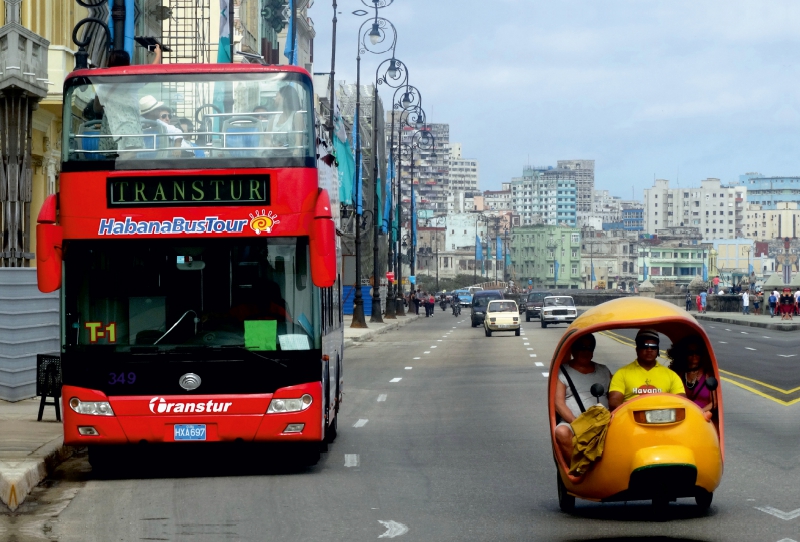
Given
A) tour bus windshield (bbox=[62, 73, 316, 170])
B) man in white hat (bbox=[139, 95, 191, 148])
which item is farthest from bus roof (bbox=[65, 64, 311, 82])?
man in white hat (bbox=[139, 95, 191, 148])

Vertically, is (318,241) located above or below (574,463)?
above

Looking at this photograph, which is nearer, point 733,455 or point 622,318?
point 622,318

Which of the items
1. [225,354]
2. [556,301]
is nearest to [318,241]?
[225,354]

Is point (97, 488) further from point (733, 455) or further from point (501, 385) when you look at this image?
point (501, 385)

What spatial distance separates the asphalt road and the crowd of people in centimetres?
82

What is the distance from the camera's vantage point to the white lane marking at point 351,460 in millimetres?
13625

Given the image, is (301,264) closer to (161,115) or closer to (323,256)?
(323,256)

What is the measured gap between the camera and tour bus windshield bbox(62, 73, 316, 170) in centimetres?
1273

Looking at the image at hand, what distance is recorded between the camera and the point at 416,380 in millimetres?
27125

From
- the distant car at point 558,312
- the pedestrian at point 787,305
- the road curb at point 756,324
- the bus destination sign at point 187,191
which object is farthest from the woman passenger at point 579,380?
Result: the pedestrian at point 787,305

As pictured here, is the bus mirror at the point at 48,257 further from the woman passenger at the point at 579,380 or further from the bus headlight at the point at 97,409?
the woman passenger at the point at 579,380

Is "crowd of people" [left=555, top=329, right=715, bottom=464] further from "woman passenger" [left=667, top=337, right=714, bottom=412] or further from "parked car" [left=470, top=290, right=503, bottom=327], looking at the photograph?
"parked car" [left=470, top=290, right=503, bottom=327]

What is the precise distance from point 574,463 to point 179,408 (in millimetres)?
4413

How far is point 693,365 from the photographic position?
10.3 metres
